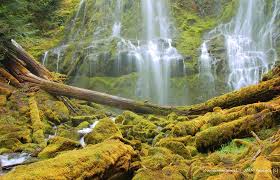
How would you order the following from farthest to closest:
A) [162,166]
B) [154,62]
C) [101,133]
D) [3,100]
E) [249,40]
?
[154,62], [249,40], [3,100], [101,133], [162,166]

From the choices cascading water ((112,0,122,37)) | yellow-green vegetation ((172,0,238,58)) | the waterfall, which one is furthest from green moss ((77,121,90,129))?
cascading water ((112,0,122,37))

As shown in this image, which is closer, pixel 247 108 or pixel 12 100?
pixel 247 108

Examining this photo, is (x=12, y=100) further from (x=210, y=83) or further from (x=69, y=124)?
(x=210, y=83)

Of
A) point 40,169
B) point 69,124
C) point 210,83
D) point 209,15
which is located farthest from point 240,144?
point 209,15

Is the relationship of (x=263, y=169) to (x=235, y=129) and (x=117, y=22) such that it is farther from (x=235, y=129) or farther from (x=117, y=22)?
(x=117, y=22)

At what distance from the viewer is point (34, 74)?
1554 cm

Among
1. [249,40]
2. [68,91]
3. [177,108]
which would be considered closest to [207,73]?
[249,40]

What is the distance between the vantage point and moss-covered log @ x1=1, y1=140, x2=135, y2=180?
4.51 m

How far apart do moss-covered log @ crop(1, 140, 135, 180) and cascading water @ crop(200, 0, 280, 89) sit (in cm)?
1482

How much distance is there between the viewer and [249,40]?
70.4 ft

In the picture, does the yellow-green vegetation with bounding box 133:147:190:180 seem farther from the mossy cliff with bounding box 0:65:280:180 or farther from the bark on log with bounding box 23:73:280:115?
the bark on log with bounding box 23:73:280:115

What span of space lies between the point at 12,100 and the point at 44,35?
13.7 metres

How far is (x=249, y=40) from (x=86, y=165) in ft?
60.1

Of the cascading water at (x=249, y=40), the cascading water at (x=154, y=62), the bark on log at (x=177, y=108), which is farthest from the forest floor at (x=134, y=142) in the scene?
the cascading water at (x=249, y=40)
